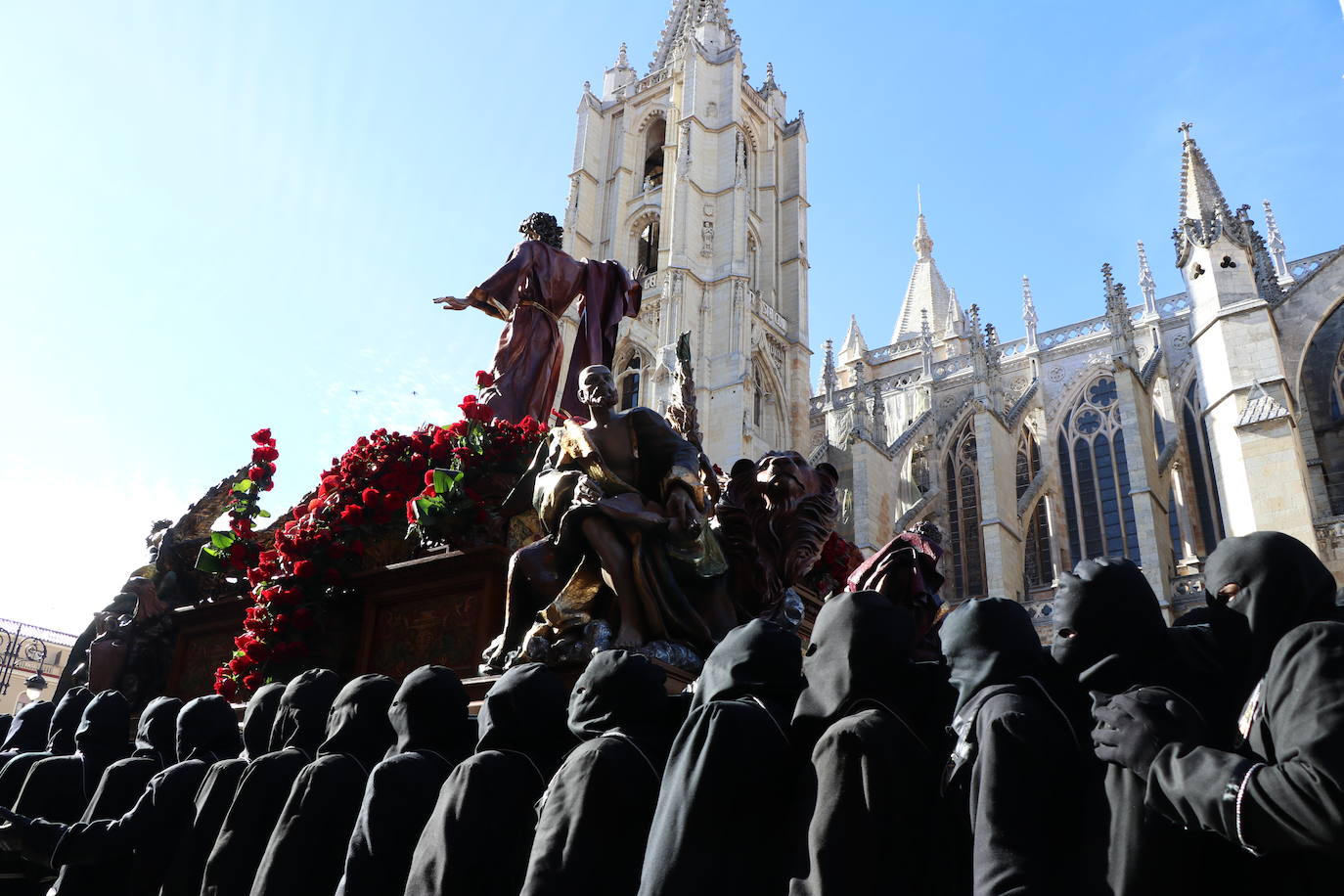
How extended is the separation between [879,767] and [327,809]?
205 centimetres

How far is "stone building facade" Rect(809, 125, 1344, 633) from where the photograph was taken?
16859 millimetres

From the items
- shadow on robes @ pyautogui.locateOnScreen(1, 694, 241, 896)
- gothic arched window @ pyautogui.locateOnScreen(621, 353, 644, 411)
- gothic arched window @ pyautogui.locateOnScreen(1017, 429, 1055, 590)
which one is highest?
gothic arched window @ pyautogui.locateOnScreen(621, 353, 644, 411)

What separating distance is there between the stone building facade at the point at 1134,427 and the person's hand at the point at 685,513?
13.5 metres

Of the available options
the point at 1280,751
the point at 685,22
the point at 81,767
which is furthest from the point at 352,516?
the point at 685,22

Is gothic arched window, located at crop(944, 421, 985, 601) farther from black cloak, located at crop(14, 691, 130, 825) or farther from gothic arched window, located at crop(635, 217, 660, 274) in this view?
black cloak, located at crop(14, 691, 130, 825)

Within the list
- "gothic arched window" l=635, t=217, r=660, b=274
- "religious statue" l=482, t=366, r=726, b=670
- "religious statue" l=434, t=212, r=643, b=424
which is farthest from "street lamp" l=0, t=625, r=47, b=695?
"gothic arched window" l=635, t=217, r=660, b=274

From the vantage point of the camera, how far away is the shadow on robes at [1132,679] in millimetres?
1940

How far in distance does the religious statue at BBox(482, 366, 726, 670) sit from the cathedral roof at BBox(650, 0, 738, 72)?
120 feet

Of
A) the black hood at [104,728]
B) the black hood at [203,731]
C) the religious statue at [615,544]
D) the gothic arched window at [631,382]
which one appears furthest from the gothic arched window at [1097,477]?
the black hood at [203,731]

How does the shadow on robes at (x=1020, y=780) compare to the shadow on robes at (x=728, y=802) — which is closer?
the shadow on robes at (x=1020, y=780)

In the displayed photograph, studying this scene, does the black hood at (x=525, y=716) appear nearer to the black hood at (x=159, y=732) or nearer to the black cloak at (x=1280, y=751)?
the black cloak at (x=1280, y=751)

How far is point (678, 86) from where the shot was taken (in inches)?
1436

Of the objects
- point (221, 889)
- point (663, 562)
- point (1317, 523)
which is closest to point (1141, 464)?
point (1317, 523)

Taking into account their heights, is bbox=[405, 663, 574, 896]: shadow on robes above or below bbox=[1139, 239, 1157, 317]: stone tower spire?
below
